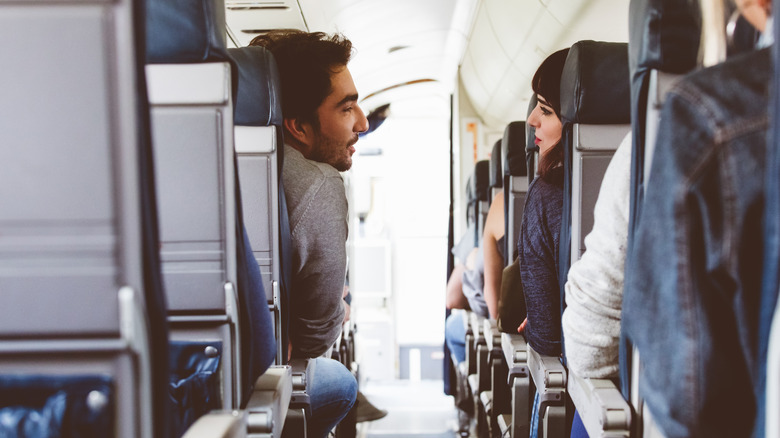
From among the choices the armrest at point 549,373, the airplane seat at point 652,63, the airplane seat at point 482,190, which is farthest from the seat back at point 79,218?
the airplane seat at point 482,190

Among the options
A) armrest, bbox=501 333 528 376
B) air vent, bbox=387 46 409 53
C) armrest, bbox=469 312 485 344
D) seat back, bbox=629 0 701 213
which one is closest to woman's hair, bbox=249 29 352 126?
armrest, bbox=501 333 528 376

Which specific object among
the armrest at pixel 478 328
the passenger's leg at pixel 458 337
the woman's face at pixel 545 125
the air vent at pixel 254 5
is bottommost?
the passenger's leg at pixel 458 337

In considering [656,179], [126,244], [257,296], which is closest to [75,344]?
[126,244]

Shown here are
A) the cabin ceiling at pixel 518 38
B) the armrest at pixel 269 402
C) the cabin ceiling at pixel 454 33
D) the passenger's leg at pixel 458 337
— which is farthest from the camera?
the passenger's leg at pixel 458 337

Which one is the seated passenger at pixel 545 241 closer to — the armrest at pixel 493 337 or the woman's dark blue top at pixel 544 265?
the woman's dark blue top at pixel 544 265

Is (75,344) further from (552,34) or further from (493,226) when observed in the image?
(552,34)

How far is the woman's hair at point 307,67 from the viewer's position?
2307 millimetres

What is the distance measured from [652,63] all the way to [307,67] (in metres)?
1.50

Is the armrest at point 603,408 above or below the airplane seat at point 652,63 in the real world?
below

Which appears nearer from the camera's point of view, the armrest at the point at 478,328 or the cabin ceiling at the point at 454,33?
the cabin ceiling at the point at 454,33

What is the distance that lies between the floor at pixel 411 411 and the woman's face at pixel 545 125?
3.23 metres

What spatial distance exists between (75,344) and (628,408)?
1.15 metres

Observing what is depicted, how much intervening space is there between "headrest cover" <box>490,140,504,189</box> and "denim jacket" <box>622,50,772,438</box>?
2949mm

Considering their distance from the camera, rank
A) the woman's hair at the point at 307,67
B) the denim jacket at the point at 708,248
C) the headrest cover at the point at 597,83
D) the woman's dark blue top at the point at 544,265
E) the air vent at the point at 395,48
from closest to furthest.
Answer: the denim jacket at the point at 708,248 → the headrest cover at the point at 597,83 → the woman's dark blue top at the point at 544,265 → the woman's hair at the point at 307,67 → the air vent at the point at 395,48
